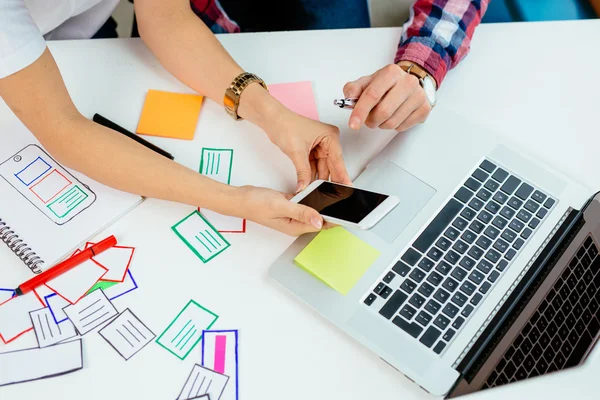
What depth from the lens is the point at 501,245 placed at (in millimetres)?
763

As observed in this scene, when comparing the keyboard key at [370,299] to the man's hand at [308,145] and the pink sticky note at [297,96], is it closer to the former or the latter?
the man's hand at [308,145]

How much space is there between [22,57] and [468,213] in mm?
693

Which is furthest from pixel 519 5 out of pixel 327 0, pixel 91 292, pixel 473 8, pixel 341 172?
pixel 91 292

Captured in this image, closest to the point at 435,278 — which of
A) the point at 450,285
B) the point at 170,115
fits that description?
the point at 450,285

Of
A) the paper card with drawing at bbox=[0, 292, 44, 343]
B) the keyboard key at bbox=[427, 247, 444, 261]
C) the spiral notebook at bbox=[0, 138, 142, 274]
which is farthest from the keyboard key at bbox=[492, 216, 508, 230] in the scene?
the paper card with drawing at bbox=[0, 292, 44, 343]

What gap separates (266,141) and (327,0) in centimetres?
56

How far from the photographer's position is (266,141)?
2.96ft

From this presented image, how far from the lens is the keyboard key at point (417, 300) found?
0.71 m

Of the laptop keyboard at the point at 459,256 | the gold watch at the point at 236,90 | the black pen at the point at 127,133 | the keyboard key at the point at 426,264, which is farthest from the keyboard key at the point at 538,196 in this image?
the black pen at the point at 127,133

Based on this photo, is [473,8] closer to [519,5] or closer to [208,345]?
[519,5]

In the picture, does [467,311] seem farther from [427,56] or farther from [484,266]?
[427,56]

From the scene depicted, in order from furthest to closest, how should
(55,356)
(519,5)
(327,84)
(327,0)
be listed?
(327,0)
(519,5)
(327,84)
(55,356)

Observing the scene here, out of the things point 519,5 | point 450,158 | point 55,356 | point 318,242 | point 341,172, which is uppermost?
point 519,5

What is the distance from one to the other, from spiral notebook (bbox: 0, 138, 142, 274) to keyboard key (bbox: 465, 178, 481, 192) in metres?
0.52
